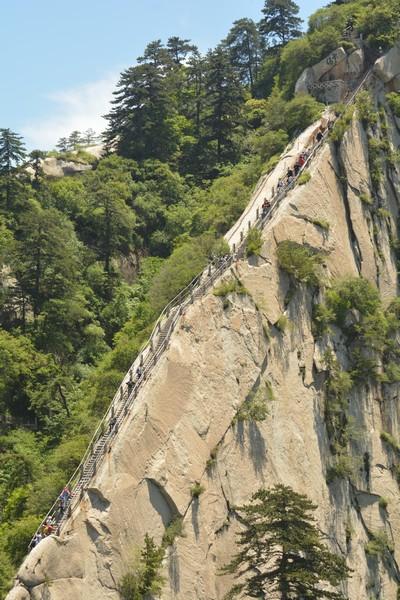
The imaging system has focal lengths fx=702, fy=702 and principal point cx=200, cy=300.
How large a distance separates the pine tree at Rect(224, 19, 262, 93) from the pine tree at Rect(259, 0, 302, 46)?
3409mm

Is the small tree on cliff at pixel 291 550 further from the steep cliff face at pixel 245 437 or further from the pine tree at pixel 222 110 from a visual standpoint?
the pine tree at pixel 222 110

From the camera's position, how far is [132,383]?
26.9m

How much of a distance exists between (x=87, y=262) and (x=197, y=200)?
11.3 metres

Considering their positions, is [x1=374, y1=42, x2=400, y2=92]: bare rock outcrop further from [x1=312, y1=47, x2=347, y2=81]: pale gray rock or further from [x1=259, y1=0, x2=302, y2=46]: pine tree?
[x1=259, y1=0, x2=302, y2=46]: pine tree

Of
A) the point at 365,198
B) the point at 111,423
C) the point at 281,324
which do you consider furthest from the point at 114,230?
the point at 111,423

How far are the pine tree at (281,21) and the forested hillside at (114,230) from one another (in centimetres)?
499

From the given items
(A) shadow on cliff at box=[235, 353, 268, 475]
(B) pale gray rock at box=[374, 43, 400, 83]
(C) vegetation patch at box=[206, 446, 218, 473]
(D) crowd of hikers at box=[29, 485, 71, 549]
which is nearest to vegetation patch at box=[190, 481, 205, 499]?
(C) vegetation patch at box=[206, 446, 218, 473]

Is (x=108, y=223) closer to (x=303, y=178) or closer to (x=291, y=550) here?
(x=303, y=178)

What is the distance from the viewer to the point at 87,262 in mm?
46094

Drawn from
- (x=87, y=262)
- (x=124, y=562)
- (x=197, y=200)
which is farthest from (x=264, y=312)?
(x=197, y=200)

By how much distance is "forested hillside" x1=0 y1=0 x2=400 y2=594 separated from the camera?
108 feet

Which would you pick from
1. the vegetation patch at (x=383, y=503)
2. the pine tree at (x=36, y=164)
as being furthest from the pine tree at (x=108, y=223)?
the vegetation patch at (x=383, y=503)

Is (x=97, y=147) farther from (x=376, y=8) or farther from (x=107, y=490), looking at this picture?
(x=107, y=490)

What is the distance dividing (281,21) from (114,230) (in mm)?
40562
